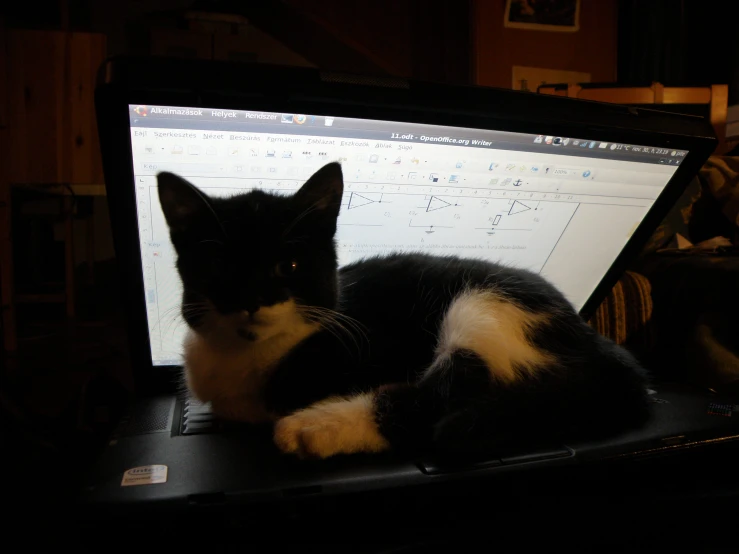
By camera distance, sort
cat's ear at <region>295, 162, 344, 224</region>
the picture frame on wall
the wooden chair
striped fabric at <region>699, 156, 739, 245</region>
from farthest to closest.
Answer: the picture frame on wall < the wooden chair < striped fabric at <region>699, 156, 739, 245</region> < cat's ear at <region>295, 162, 344, 224</region>

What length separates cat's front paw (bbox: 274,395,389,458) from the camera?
553mm

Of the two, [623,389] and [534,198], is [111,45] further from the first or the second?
[623,389]

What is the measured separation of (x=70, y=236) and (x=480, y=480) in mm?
2556

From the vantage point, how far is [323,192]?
64cm

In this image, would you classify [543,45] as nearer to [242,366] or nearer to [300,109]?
[300,109]

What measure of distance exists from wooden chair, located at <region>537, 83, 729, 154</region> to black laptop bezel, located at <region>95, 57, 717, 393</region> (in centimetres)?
95

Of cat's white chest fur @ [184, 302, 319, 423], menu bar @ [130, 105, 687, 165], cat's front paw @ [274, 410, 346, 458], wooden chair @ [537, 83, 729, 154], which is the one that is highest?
wooden chair @ [537, 83, 729, 154]

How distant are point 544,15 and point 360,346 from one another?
2.07m

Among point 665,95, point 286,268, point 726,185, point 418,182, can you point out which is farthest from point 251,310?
point 665,95

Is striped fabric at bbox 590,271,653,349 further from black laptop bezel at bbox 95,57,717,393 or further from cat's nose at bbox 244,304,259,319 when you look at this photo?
cat's nose at bbox 244,304,259,319

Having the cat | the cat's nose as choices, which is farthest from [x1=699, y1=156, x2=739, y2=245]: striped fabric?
the cat's nose

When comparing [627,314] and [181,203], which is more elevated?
[181,203]

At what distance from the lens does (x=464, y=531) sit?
50cm

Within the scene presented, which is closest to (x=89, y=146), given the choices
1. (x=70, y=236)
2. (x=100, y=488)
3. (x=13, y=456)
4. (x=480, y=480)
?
(x=70, y=236)
